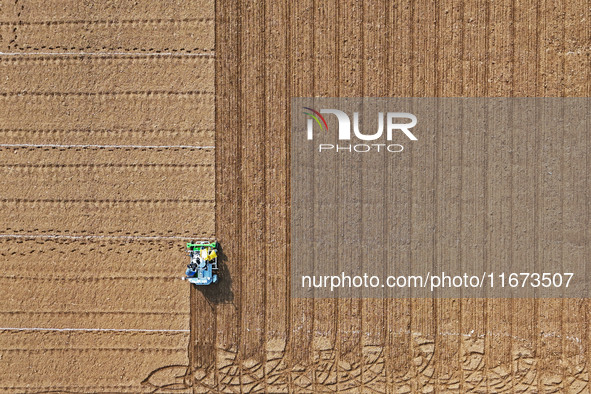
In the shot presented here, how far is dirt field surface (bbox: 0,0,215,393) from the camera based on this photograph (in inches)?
192

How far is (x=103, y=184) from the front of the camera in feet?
16.1

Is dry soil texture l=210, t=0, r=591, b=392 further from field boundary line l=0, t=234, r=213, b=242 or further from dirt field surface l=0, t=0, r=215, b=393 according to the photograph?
field boundary line l=0, t=234, r=213, b=242

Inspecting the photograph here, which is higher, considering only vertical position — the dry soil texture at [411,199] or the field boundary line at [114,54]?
the field boundary line at [114,54]

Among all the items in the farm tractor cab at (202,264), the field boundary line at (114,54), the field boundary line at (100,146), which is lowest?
the farm tractor cab at (202,264)

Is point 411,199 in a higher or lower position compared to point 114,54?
lower

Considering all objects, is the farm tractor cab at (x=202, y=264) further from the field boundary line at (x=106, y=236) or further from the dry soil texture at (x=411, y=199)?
the dry soil texture at (x=411, y=199)

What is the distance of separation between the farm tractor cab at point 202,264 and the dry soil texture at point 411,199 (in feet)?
0.81

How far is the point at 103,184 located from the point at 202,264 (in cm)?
183

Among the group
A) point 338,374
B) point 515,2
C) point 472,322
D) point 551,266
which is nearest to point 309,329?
point 338,374

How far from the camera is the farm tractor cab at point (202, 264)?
4.80 m

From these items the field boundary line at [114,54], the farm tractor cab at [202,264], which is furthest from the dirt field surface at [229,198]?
the farm tractor cab at [202,264]

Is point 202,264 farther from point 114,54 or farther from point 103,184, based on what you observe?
point 114,54

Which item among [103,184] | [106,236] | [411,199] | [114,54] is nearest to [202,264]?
[106,236]

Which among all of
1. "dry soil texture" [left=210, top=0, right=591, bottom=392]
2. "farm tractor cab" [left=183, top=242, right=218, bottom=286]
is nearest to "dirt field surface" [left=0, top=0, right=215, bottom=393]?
"farm tractor cab" [left=183, top=242, right=218, bottom=286]
